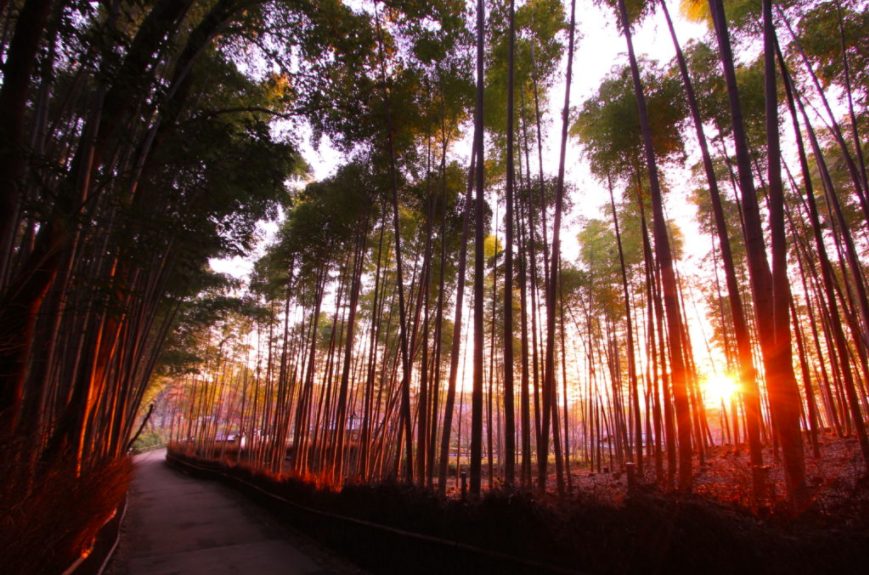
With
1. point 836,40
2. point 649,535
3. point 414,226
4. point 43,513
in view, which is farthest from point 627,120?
point 43,513

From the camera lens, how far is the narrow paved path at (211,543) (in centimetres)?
396

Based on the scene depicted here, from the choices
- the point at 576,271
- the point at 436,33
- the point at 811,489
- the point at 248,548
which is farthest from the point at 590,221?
the point at 248,548

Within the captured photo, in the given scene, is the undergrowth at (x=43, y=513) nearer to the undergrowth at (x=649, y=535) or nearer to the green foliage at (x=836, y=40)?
the undergrowth at (x=649, y=535)

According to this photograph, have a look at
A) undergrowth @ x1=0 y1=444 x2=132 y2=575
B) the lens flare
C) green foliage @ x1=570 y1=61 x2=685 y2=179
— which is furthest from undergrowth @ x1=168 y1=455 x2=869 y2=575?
the lens flare

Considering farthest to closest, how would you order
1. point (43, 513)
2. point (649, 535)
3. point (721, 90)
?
point (721, 90)
point (43, 513)
point (649, 535)

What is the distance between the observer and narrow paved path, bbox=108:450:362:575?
13.0ft

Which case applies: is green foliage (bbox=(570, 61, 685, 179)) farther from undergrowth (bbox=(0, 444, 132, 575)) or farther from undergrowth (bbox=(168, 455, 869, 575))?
undergrowth (bbox=(0, 444, 132, 575))

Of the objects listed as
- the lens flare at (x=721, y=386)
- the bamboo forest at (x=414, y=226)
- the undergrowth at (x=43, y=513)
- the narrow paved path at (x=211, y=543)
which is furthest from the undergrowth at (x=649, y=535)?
the lens flare at (x=721, y=386)

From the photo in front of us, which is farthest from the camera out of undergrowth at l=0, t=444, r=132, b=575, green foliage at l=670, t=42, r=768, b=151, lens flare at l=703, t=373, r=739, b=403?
lens flare at l=703, t=373, r=739, b=403

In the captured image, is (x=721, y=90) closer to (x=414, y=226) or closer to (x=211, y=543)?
(x=414, y=226)

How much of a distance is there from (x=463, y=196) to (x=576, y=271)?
11.5ft

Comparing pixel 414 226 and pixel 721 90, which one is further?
pixel 414 226

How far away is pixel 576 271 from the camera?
341 inches

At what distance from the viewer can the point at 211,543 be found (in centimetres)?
487
